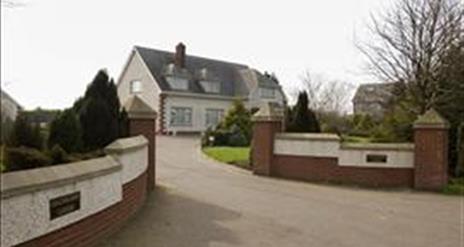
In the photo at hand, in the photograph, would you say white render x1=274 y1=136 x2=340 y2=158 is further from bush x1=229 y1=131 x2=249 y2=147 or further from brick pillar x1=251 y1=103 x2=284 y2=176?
bush x1=229 y1=131 x2=249 y2=147

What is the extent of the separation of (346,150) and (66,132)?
9511 millimetres

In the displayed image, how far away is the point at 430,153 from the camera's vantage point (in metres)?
18.1

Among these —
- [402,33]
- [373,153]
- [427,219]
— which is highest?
[402,33]

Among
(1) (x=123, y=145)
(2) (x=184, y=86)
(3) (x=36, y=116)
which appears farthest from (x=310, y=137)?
(2) (x=184, y=86)

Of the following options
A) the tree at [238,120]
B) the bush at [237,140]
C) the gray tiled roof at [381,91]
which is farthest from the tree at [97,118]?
the tree at [238,120]

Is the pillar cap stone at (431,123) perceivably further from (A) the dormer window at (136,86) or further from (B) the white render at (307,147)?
(A) the dormer window at (136,86)

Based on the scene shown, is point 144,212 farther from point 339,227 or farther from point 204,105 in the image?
point 204,105

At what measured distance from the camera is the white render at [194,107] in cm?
5016

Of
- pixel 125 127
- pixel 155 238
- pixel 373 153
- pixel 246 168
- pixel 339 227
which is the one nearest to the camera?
pixel 155 238

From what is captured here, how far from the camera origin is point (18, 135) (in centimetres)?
1183

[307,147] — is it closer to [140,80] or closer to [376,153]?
[376,153]

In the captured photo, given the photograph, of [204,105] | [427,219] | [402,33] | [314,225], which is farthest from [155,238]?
[204,105]

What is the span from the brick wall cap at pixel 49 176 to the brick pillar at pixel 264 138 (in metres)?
11.0

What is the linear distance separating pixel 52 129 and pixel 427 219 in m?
7.98
